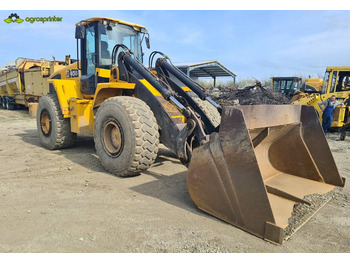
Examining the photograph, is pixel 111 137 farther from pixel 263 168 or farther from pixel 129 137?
pixel 263 168

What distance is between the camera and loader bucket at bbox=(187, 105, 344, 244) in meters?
2.54

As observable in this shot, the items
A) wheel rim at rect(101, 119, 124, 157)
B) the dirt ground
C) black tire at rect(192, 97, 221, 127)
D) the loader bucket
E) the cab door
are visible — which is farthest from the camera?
the cab door

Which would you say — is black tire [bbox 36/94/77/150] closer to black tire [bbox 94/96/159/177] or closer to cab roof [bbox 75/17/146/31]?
cab roof [bbox 75/17/146/31]

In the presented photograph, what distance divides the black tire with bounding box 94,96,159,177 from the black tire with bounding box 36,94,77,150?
2.02 m

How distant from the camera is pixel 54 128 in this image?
5922 mm

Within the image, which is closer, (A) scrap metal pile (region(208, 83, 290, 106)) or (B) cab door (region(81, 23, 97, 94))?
(B) cab door (region(81, 23, 97, 94))

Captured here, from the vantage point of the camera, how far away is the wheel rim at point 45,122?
6.21 m

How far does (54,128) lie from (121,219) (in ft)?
12.6

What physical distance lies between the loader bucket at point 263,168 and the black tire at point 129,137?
102 cm

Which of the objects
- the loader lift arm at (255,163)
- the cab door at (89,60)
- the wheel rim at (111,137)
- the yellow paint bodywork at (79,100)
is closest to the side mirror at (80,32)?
the cab door at (89,60)

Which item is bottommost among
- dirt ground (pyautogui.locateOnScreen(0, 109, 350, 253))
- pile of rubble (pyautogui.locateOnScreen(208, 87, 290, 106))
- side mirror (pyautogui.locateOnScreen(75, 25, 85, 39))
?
dirt ground (pyautogui.locateOnScreen(0, 109, 350, 253))

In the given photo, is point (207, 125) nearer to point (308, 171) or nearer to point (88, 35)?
point (308, 171)

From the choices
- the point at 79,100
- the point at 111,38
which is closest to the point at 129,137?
the point at 79,100

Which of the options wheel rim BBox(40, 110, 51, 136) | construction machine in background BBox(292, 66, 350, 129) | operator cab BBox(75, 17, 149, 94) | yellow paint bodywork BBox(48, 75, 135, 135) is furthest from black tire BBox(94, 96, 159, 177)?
construction machine in background BBox(292, 66, 350, 129)
